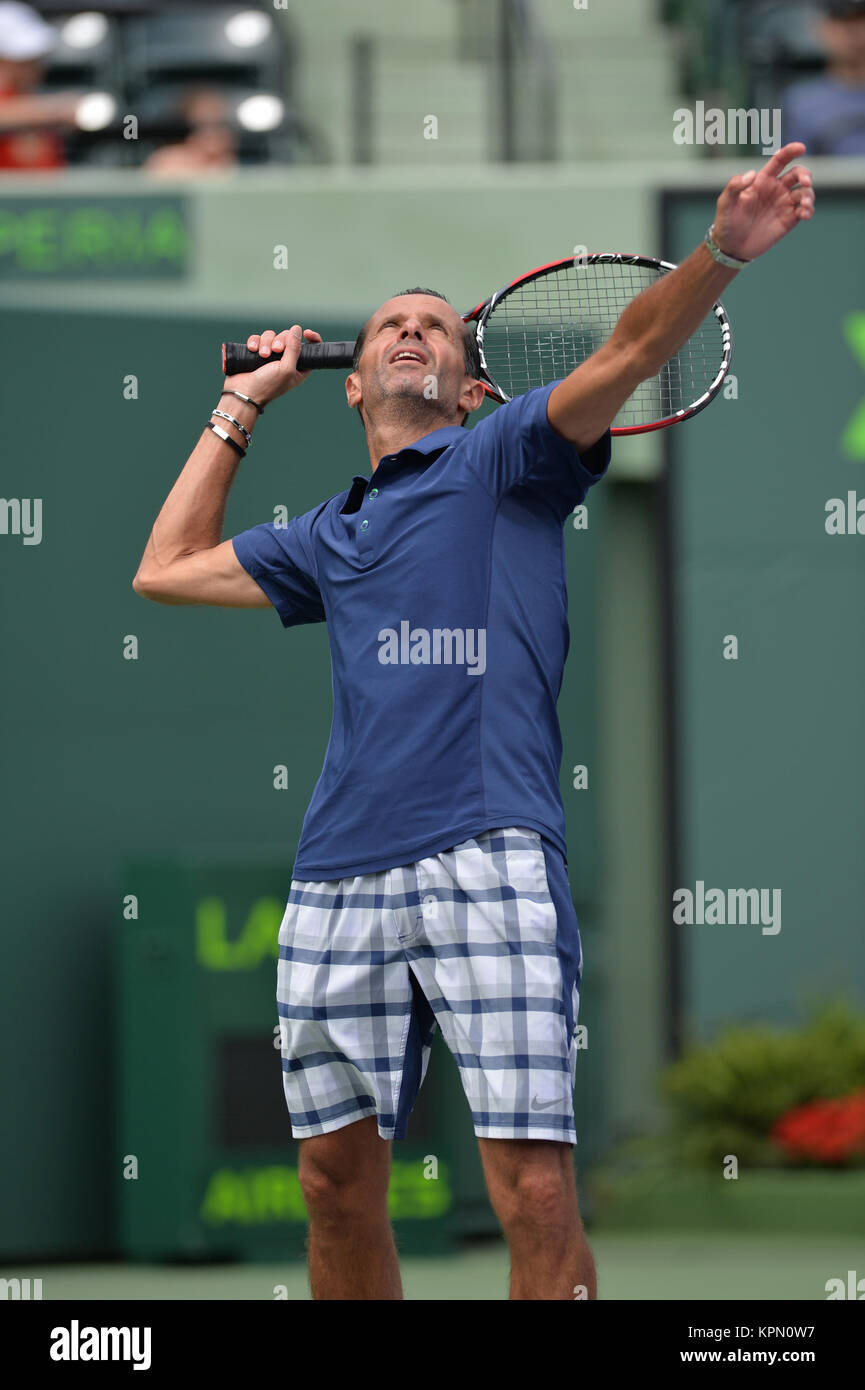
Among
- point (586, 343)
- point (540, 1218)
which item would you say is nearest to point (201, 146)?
point (586, 343)

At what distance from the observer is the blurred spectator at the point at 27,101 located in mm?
7305

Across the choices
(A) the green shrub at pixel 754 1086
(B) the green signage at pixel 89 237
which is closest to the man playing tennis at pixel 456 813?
(A) the green shrub at pixel 754 1086

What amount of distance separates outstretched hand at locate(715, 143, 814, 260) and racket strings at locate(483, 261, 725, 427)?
24.1 inches

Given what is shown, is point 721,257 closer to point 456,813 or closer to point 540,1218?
point 456,813

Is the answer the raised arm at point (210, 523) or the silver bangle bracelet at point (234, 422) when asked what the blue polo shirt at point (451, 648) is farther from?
the silver bangle bracelet at point (234, 422)

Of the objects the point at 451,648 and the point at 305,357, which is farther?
the point at 305,357

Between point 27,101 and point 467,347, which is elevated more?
point 27,101

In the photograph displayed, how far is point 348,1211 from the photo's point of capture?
2957 mm

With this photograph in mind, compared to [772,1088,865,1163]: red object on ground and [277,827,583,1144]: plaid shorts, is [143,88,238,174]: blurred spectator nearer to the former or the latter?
[772,1088,865,1163]: red object on ground

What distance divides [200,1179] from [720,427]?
3.28 m

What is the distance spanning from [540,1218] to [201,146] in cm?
580

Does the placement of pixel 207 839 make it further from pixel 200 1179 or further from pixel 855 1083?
pixel 855 1083

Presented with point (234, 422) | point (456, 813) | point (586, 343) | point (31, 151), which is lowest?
point (456, 813)
